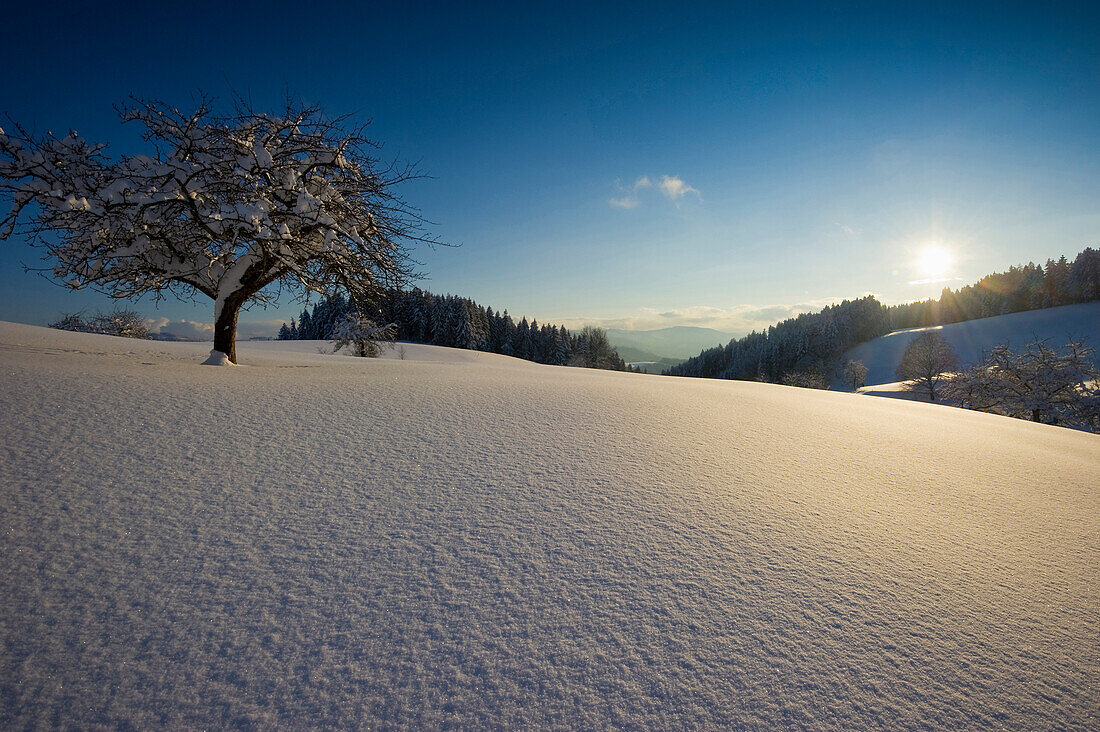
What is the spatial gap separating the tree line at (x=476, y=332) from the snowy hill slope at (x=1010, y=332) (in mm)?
54168

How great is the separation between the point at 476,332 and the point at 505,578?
71138mm

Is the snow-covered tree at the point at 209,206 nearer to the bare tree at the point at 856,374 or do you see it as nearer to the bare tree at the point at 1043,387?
the bare tree at the point at 1043,387

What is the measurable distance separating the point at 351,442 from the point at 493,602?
8.88 ft

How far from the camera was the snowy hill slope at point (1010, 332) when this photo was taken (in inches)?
2554

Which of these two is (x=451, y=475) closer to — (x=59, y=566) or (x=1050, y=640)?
(x=59, y=566)

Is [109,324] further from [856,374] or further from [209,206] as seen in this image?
[856,374]

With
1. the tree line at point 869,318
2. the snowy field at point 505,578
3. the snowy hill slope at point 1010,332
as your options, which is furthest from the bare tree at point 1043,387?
the snowy hill slope at point 1010,332

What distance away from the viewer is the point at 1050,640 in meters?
2.31

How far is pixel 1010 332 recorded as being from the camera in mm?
70312

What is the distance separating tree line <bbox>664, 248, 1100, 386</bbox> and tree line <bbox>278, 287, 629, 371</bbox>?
24522 millimetres

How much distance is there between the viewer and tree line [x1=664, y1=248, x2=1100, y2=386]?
3091 inches

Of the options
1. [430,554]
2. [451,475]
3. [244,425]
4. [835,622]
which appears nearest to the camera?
[835,622]

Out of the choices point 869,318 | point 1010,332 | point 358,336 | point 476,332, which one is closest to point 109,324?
point 358,336

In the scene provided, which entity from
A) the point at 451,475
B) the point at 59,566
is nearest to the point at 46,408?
the point at 59,566
